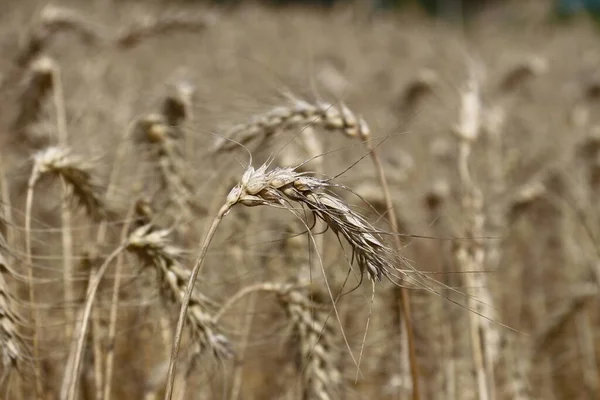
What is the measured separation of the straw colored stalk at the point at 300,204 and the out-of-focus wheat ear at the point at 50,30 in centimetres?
176

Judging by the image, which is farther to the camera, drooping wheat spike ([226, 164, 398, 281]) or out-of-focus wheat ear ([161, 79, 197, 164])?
out-of-focus wheat ear ([161, 79, 197, 164])

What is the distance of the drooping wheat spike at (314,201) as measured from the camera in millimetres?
1161

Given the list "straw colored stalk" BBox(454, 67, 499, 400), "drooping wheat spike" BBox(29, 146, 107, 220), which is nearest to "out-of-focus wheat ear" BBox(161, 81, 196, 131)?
"drooping wheat spike" BBox(29, 146, 107, 220)

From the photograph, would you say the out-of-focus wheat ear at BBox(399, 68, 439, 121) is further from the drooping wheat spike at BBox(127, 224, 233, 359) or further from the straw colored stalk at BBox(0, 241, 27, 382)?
the straw colored stalk at BBox(0, 241, 27, 382)

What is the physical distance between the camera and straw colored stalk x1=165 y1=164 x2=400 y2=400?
1.16 m

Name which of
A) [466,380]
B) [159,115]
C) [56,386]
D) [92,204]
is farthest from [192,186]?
[466,380]

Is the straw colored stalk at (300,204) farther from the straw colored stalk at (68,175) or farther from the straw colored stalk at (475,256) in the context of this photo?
the straw colored stalk at (475,256)

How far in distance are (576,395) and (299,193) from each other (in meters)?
2.65

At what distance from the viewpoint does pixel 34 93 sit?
2.46 m

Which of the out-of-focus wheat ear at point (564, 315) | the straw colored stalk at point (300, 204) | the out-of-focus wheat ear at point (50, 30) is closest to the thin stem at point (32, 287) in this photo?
the straw colored stalk at point (300, 204)

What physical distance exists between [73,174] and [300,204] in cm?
82

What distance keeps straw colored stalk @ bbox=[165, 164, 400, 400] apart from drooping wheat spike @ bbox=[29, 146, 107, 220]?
68cm

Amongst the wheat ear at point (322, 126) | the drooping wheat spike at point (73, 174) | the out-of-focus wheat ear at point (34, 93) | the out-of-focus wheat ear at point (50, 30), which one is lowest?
the drooping wheat spike at point (73, 174)

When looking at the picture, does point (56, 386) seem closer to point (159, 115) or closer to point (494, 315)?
point (159, 115)
